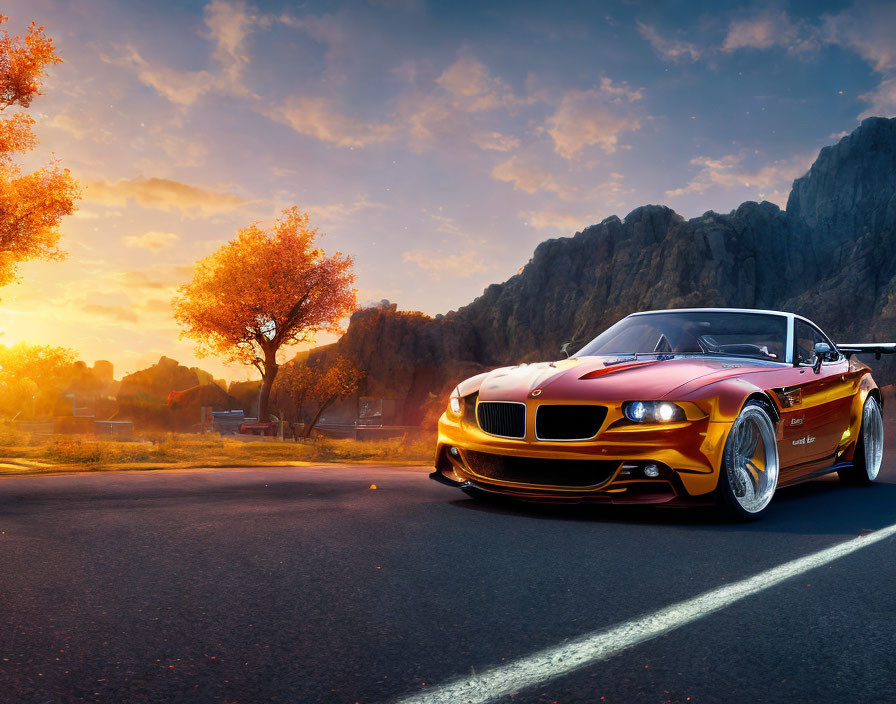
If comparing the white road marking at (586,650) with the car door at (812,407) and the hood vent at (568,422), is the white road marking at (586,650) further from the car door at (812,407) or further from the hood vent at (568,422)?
the car door at (812,407)

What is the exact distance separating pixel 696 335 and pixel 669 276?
66929mm

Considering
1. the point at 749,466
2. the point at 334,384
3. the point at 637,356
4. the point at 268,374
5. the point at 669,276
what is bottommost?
the point at 749,466

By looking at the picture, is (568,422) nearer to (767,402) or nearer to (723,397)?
(723,397)

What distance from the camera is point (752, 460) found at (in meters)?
5.21

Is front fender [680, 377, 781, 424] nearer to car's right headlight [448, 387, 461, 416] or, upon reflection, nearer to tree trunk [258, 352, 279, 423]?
car's right headlight [448, 387, 461, 416]

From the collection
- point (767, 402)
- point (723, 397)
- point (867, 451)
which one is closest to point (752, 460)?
point (767, 402)

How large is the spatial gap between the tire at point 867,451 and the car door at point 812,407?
43cm

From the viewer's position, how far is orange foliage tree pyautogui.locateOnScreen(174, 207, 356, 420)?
81.7 feet

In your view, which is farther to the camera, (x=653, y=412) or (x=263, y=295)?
(x=263, y=295)

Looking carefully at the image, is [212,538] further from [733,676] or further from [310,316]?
[310,316]

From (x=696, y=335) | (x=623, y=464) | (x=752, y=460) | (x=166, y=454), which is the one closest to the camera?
(x=623, y=464)

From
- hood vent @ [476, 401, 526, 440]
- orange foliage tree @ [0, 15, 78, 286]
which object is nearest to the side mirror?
hood vent @ [476, 401, 526, 440]

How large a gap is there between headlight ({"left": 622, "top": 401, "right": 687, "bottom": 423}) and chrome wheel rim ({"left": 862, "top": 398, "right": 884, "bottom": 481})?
352cm

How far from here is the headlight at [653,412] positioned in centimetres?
470
